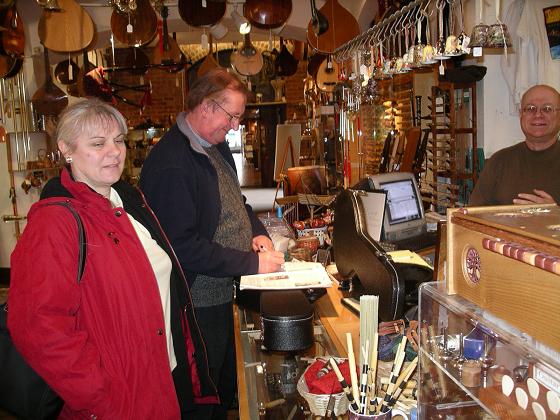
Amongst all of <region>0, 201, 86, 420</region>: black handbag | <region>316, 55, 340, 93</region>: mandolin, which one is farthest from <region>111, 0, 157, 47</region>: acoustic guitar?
<region>0, 201, 86, 420</region>: black handbag

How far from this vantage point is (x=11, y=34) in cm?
557

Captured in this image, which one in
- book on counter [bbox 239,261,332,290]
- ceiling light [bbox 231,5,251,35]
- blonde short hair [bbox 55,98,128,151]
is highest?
ceiling light [bbox 231,5,251,35]

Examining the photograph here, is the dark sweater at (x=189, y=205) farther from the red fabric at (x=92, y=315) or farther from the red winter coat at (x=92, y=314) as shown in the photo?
the red fabric at (x=92, y=315)

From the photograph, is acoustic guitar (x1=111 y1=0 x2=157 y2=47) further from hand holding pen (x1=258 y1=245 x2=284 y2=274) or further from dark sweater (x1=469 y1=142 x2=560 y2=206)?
hand holding pen (x1=258 y1=245 x2=284 y2=274)

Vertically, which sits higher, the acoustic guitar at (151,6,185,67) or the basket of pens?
the acoustic guitar at (151,6,185,67)

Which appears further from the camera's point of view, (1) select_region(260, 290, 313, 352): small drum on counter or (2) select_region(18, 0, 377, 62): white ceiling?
(2) select_region(18, 0, 377, 62): white ceiling

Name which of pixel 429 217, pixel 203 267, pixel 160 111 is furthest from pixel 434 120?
pixel 160 111

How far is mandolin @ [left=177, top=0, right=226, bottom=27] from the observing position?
522 centimetres

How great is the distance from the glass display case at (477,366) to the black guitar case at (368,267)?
0.40 m

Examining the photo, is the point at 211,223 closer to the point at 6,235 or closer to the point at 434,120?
the point at 434,120

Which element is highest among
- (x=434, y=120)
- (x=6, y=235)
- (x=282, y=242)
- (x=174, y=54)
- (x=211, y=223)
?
(x=174, y=54)

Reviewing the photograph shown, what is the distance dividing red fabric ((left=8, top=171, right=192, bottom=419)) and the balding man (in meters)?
2.23

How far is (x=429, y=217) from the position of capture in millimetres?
3365

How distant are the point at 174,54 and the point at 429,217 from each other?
5.36 m
